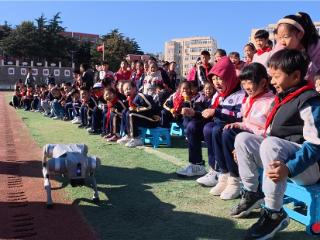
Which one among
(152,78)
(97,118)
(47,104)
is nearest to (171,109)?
(152,78)

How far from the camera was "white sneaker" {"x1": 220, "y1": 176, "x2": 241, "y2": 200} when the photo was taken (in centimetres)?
382

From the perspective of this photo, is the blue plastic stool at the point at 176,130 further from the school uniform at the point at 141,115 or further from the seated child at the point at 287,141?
the seated child at the point at 287,141

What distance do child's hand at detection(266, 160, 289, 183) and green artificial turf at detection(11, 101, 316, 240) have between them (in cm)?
51

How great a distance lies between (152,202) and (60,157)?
999 mm

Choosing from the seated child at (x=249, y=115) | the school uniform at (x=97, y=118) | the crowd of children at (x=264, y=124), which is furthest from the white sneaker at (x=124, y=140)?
the seated child at (x=249, y=115)

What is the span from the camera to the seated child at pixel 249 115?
356 cm

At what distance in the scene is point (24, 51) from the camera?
64.2m

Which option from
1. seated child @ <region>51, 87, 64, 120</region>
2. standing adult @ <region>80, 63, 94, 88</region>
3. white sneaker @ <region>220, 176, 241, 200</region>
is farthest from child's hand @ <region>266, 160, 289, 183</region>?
seated child @ <region>51, 87, 64, 120</region>

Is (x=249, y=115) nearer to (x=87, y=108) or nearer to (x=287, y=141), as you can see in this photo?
(x=287, y=141)

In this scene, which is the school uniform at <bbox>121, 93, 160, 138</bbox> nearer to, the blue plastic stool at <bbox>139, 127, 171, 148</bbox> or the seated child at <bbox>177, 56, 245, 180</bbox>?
the blue plastic stool at <bbox>139, 127, 171, 148</bbox>

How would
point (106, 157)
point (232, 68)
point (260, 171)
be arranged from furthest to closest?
point (106, 157)
point (232, 68)
point (260, 171)

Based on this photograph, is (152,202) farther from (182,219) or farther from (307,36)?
(307,36)

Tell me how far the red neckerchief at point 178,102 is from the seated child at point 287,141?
3832mm

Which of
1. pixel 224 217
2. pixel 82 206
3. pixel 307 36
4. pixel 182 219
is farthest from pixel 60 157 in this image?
pixel 307 36
